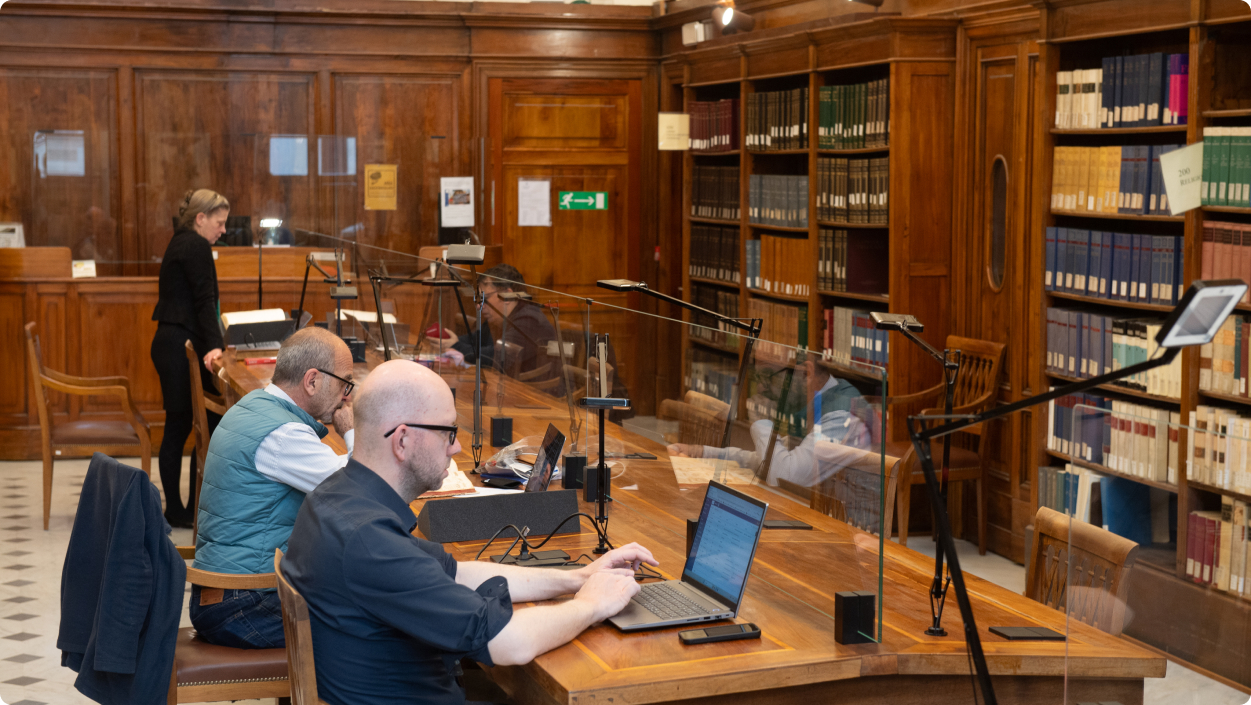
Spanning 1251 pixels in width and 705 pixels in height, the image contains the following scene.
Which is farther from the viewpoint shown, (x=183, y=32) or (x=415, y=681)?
(x=183, y=32)

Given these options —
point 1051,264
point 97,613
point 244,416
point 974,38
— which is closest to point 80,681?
point 97,613

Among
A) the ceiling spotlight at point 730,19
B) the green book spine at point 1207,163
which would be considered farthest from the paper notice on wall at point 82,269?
the green book spine at point 1207,163

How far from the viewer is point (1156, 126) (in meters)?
4.42

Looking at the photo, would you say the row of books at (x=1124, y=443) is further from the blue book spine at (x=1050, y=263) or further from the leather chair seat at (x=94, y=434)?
the leather chair seat at (x=94, y=434)

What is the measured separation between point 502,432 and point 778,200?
10.3 ft

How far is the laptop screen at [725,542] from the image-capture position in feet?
7.67

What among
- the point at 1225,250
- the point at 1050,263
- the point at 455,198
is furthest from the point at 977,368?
the point at 455,198

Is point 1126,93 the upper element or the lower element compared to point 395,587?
upper

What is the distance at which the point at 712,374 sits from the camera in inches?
130

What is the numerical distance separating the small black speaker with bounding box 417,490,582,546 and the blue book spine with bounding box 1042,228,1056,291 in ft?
9.05

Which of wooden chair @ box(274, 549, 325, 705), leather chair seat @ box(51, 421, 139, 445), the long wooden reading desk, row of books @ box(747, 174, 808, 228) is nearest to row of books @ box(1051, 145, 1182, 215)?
row of books @ box(747, 174, 808, 228)

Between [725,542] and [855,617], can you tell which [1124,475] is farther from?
[725,542]

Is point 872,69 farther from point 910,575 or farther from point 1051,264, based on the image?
point 910,575

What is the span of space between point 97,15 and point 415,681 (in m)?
6.57
